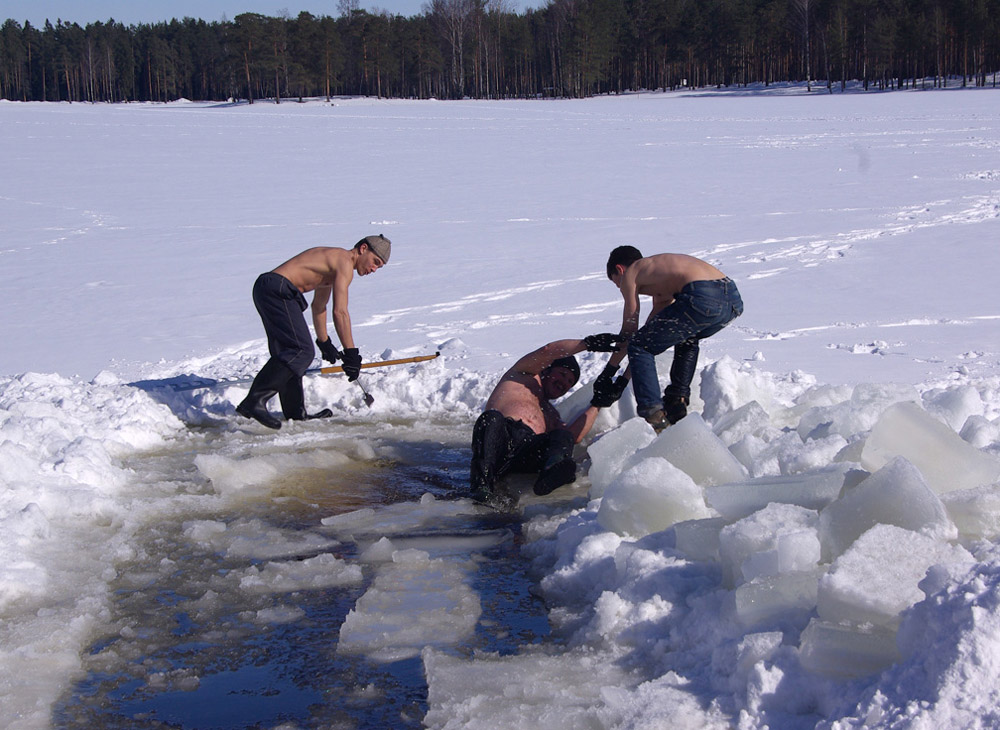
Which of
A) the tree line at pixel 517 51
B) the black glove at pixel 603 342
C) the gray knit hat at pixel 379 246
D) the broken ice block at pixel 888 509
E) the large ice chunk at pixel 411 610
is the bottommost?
the large ice chunk at pixel 411 610

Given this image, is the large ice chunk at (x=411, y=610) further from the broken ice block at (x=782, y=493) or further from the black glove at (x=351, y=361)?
the black glove at (x=351, y=361)

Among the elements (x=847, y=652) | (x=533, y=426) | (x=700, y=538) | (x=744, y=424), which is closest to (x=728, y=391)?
(x=744, y=424)

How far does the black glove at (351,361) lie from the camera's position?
6.17 meters

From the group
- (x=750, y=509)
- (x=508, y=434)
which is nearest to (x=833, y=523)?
(x=750, y=509)

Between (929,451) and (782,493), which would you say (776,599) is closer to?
(782,493)

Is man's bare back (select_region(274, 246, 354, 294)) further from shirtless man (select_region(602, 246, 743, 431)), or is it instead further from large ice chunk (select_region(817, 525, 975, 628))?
large ice chunk (select_region(817, 525, 975, 628))

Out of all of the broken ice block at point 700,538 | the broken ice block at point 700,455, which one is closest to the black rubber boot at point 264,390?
the broken ice block at point 700,455

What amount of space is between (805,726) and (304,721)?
4.71ft

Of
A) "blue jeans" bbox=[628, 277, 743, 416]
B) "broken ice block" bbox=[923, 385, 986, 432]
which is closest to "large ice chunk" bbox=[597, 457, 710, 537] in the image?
"blue jeans" bbox=[628, 277, 743, 416]

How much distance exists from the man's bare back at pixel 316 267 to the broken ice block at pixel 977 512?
3873mm

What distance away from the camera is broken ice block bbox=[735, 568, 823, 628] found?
2.95 meters

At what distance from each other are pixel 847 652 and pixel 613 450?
1.96 metres

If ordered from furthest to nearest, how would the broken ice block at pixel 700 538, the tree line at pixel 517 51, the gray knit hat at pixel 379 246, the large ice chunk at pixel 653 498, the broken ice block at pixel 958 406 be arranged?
1. the tree line at pixel 517 51
2. the gray knit hat at pixel 379 246
3. the broken ice block at pixel 958 406
4. the large ice chunk at pixel 653 498
5. the broken ice block at pixel 700 538

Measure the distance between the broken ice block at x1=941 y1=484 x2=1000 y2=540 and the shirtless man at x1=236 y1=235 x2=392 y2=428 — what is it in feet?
12.3
